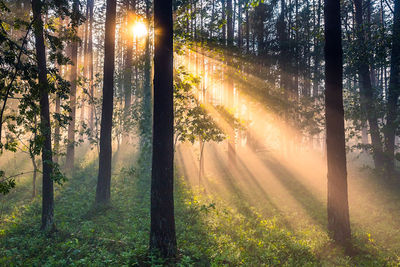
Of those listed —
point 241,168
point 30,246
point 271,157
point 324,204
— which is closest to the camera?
point 30,246

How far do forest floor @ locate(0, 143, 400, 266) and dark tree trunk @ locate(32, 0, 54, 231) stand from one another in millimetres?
705

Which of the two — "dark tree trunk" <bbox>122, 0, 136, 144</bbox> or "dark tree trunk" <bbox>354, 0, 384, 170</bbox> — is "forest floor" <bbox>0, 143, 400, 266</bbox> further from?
"dark tree trunk" <bbox>122, 0, 136, 144</bbox>

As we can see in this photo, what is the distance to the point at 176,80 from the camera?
9.34m

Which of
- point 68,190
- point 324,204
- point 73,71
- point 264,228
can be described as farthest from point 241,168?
point 73,71

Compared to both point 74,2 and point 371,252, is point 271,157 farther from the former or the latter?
point 74,2

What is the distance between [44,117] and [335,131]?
9374 millimetres

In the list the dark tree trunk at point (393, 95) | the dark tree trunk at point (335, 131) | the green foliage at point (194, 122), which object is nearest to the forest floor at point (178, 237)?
the dark tree trunk at point (335, 131)

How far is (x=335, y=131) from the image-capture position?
25.2 ft

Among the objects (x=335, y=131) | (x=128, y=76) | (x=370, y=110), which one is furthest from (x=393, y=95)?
(x=128, y=76)

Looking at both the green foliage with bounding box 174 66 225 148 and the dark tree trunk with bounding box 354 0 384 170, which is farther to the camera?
the dark tree trunk with bounding box 354 0 384 170

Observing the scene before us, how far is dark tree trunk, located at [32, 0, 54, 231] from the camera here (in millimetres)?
7273

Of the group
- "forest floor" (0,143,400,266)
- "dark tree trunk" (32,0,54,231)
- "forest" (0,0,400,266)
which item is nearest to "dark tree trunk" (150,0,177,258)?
"forest" (0,0,400,266)

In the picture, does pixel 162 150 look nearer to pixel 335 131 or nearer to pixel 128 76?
pixel 335 131

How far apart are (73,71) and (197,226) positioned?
1470 cm
